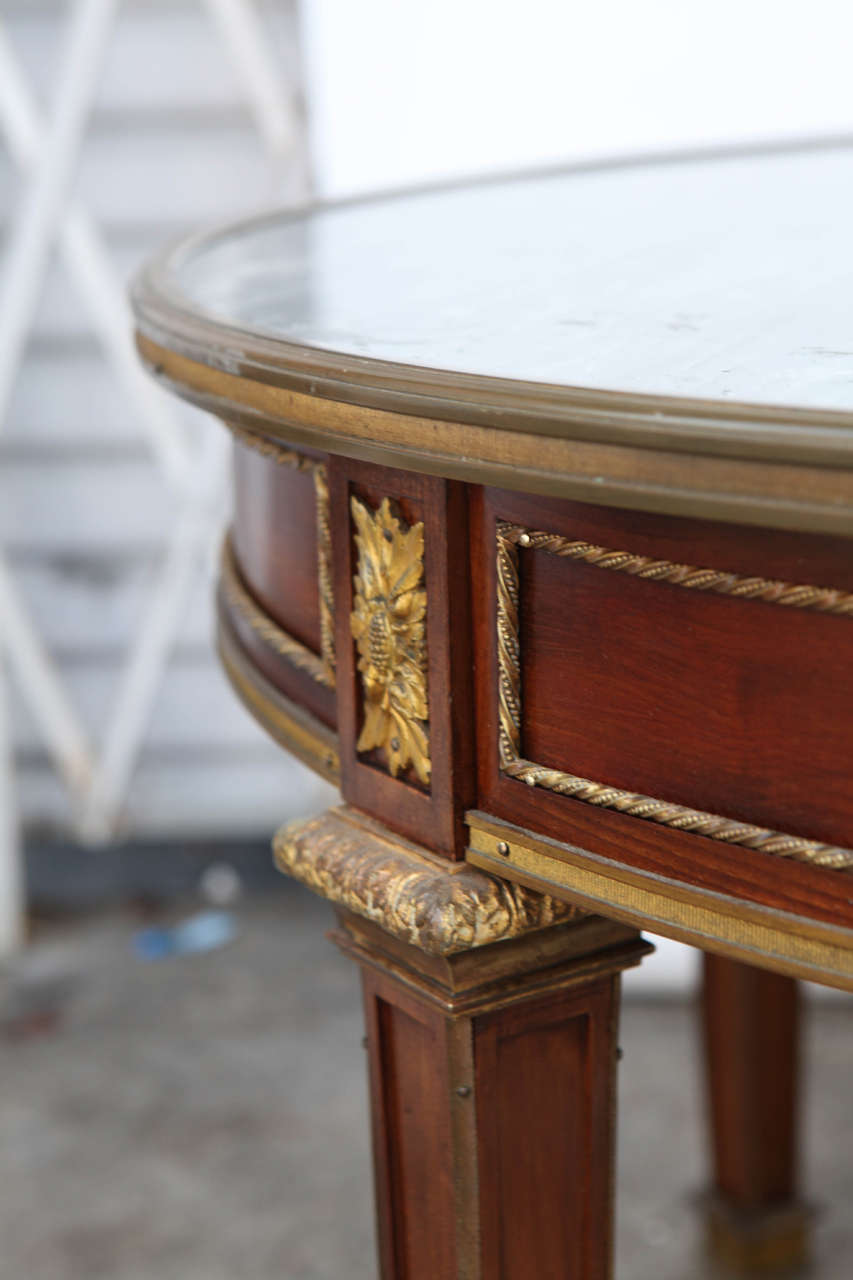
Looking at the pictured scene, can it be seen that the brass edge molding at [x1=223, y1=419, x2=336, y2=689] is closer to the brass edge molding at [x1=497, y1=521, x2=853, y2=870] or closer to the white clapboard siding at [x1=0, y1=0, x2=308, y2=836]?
the brass edge molding at [x1=497, y1=521, x2=853, y2=870]

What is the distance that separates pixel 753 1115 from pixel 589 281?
0.89 metres

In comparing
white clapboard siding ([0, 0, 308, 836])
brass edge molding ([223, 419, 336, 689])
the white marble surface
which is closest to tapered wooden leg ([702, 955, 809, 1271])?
the white marble surface

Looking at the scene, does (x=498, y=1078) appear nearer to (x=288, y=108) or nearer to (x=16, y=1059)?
(x=16, y=1059)

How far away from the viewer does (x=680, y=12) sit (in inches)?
62.6

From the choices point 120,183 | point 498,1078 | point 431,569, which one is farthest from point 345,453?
point 120,183

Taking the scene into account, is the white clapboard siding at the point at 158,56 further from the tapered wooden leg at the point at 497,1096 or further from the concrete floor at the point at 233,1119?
the tapered wooden leg at the point at 497,1096

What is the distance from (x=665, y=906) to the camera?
45cm

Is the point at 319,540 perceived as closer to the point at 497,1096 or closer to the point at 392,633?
the point at 392,633

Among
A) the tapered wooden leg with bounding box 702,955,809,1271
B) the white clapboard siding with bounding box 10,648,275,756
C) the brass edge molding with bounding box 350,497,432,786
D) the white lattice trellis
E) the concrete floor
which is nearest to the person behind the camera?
the brass edge molding with bounding box 350,497,432,786

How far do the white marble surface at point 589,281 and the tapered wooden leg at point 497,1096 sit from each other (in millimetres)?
194

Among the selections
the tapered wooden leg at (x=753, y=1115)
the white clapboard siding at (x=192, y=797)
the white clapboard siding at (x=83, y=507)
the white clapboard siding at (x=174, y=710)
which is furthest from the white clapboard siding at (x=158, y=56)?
the tapered wooden leg at (x=753, y=1115)

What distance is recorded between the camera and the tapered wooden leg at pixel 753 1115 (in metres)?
1.26

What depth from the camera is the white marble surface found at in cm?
45

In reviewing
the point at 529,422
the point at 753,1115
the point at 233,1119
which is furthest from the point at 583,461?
the point at 233,1119
